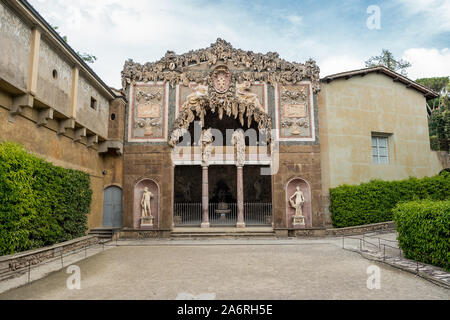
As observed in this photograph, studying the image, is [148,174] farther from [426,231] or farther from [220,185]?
[426,231]

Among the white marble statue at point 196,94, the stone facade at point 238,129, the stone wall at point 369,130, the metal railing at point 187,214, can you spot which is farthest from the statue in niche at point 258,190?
the white marble statue at point 196,94

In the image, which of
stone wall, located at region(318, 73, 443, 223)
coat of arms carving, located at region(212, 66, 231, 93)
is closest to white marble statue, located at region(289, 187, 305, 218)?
stone wall, located at region(318, 73, 443, 223)

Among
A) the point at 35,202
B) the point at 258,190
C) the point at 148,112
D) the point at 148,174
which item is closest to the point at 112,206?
the point at 148,174

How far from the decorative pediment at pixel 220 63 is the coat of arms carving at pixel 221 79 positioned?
0.63 feet

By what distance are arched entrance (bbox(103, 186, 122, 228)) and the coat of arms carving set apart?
27.1ft

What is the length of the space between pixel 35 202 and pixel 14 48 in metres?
4.91

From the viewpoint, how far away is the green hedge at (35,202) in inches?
323

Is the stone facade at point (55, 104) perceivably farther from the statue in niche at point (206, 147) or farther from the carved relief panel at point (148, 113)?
the statue in niche at point (206, 147)

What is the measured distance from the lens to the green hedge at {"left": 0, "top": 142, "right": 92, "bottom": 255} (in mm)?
8211

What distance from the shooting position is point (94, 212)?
53.2ft

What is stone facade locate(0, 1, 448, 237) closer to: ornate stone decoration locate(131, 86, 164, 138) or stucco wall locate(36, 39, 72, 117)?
ornate stone decoration locate(131, 86, 164, 138)

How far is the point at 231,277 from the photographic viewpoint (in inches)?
300

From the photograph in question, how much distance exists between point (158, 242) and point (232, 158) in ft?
20.8
